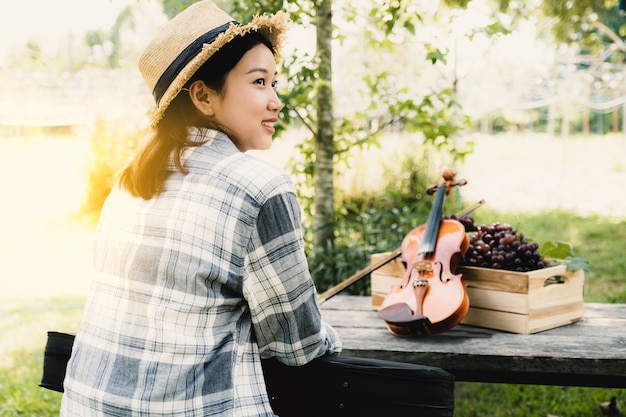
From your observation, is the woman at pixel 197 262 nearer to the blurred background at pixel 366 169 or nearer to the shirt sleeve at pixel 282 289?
the shirt sleeve at pixel 282 289

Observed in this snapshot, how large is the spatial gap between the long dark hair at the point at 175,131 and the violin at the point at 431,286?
0.90 m

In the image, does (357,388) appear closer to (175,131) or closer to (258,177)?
(258,177)

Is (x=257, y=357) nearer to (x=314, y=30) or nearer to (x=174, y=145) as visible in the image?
(x=174, y=145)

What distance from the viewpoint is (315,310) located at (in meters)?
1.63

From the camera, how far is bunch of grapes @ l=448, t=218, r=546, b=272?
2.36 metres

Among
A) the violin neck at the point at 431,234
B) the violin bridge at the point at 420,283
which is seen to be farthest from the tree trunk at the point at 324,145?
the violin bridge at the point at 420,283

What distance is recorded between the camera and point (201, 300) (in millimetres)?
1493

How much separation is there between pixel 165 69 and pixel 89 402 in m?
0.80

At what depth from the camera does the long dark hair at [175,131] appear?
1615 millimetres

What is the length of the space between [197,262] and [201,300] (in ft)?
0.27

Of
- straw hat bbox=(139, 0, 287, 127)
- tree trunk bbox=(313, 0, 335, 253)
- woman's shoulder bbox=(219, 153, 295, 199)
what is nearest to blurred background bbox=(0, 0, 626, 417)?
tree trunk bbox=(313, 0, 335, 253)

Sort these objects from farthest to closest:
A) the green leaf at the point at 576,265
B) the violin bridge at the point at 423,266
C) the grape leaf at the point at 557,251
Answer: the grape leaf at the point at 557,251 < the green leaf at the point at 576,265 < the violin bridge at the point at 423,266

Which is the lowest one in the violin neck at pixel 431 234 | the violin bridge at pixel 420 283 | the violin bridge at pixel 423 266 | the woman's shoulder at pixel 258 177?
the violin bridge at pixel 420 283

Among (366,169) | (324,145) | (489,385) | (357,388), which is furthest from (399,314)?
(366,169)
